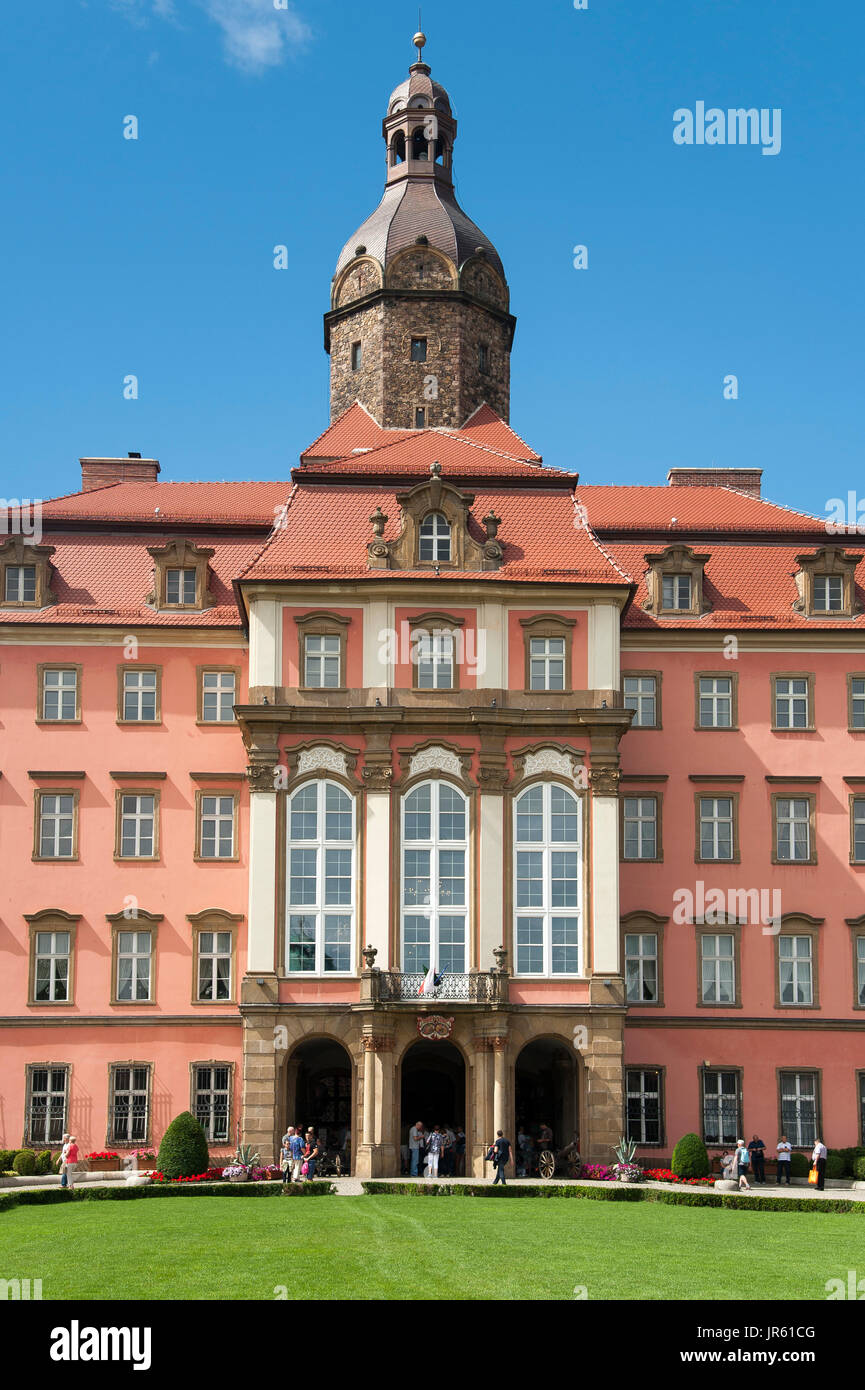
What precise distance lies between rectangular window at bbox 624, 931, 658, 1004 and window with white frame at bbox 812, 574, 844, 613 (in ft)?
35.6

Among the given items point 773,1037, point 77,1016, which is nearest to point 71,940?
point 77,1016

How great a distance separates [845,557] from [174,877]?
70.0 ft

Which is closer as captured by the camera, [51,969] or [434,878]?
[434,878]

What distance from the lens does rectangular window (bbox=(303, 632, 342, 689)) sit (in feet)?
156

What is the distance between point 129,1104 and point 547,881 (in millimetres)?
12793

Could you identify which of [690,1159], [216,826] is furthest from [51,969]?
[690,1159]

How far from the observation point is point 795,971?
5000cm

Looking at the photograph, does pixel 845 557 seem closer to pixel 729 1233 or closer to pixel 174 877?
pixel 174 877

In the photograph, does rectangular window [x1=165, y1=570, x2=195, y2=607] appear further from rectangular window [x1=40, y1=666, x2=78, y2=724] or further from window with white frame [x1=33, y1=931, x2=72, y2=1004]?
window with white frame [x1=33, y1=931, x2=72, y2=1004]

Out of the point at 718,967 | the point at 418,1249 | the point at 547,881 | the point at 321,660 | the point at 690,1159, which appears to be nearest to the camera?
the point at 418,1249

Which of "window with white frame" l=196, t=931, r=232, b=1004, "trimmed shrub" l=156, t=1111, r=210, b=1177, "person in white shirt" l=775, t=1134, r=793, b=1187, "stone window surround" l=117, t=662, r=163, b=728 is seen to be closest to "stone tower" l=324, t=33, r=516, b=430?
"stone window surround" l=117, t=662, r=163, b=728

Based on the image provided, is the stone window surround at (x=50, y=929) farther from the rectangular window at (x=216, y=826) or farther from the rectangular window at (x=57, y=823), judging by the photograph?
the rectangular window at (x=216, y=826)

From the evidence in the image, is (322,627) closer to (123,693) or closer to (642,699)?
(123,693)

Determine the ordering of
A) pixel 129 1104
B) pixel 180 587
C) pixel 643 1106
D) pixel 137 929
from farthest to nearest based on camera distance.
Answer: pixel 180 587
pixel 137 929
pixel 643 1106
pixel 129 1104
